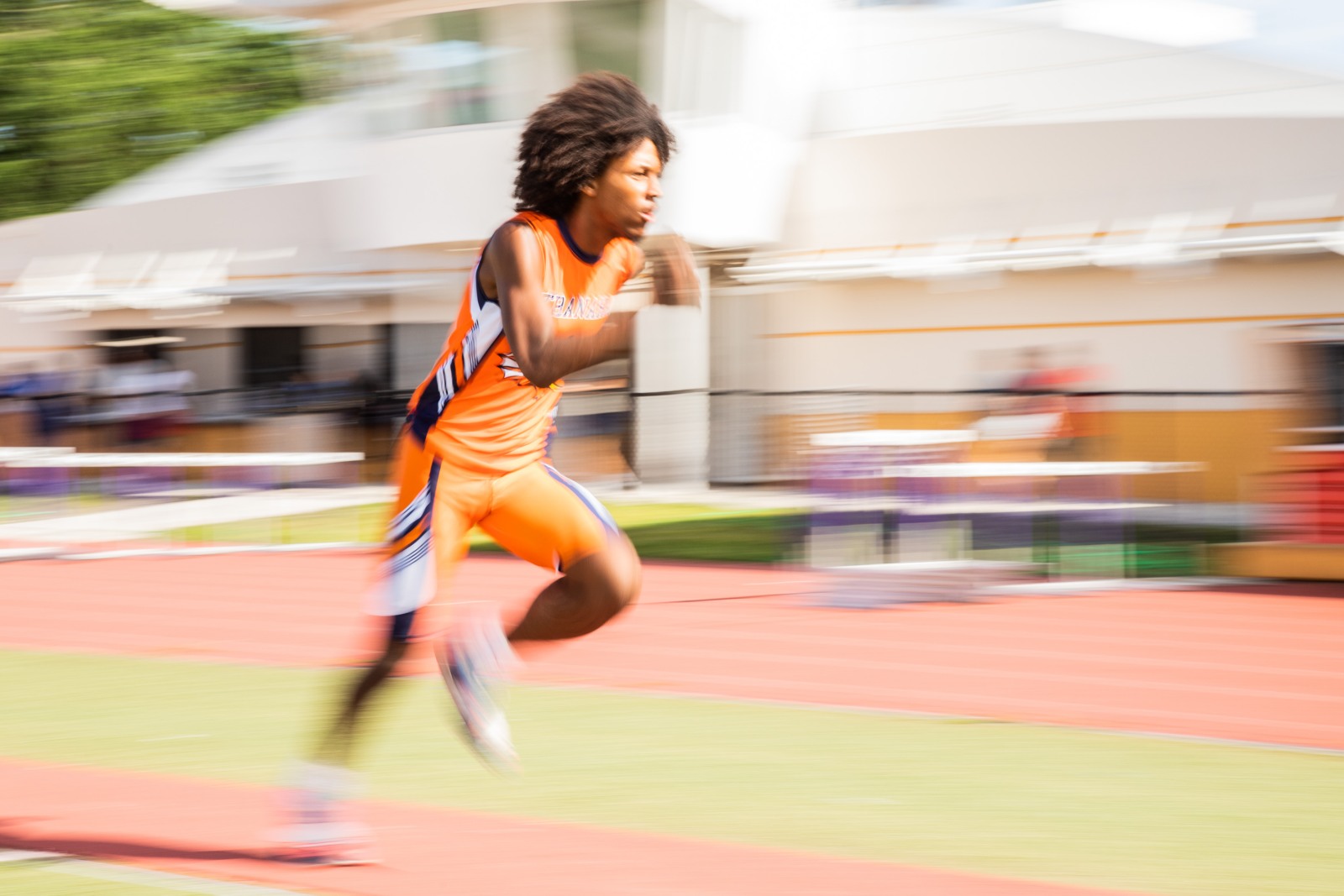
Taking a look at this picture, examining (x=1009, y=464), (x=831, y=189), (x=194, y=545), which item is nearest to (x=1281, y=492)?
(x=1009, y=464)

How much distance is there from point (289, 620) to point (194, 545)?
5.12 metres

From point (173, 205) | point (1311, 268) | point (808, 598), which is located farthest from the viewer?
point (173, 205)

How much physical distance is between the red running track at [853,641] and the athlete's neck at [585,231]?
1566mm

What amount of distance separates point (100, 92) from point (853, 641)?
36.4 meters

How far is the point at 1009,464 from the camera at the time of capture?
11.6 metres

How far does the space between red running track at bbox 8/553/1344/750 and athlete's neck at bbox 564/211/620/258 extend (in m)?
1.57

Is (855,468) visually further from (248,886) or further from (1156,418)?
(248,886)

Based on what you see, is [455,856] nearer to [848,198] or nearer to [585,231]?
[585,231]

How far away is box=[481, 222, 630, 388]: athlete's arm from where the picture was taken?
3.88 meters

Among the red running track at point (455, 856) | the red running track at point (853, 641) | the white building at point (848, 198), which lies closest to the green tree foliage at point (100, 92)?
the white building at point (848, 198)

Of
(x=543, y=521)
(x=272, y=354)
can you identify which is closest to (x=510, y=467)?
(x=543, y=521)

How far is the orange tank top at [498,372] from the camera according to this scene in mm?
4133

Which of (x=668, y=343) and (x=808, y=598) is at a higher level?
(x=668, y=343)

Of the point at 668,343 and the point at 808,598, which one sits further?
the point at 668,343
